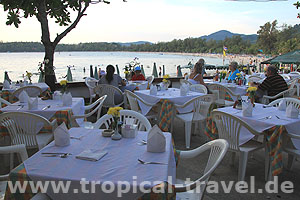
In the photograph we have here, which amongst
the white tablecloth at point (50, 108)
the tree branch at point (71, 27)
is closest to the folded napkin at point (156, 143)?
the white tablecloth at point (50, 108)

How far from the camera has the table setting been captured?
1521mm

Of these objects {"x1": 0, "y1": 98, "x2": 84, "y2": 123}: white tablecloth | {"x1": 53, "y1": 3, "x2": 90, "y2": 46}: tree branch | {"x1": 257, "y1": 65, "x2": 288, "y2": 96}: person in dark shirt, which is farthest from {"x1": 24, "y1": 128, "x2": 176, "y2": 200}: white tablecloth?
{"x1": 53, "y1": 3, "x2": 90, "y2": 46}: tree branch

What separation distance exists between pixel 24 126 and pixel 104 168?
69.4 inches

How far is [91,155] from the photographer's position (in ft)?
6.10

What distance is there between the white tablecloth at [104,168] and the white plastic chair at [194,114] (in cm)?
214

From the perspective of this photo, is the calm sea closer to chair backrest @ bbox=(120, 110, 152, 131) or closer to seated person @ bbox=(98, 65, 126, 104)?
seated person @ bbox=(98, 65, 126, 104)

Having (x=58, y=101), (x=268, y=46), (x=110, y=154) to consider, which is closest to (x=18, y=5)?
(x=58, y=101)

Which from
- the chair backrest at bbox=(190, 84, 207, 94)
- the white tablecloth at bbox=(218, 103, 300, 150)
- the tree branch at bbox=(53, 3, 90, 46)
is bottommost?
the white tablecloth at bbox=(218, 103, 300, 150)

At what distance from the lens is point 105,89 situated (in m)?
5.66

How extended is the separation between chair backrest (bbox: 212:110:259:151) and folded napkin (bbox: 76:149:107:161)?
1.60 m

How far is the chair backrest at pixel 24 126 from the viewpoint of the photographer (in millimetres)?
2885

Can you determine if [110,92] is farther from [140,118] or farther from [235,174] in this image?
[235,174]

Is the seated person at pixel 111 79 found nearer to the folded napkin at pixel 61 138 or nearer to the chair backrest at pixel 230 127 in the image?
the chair backrest at pixel 230 127

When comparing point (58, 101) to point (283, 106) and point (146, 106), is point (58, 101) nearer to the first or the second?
point (146, 106)
